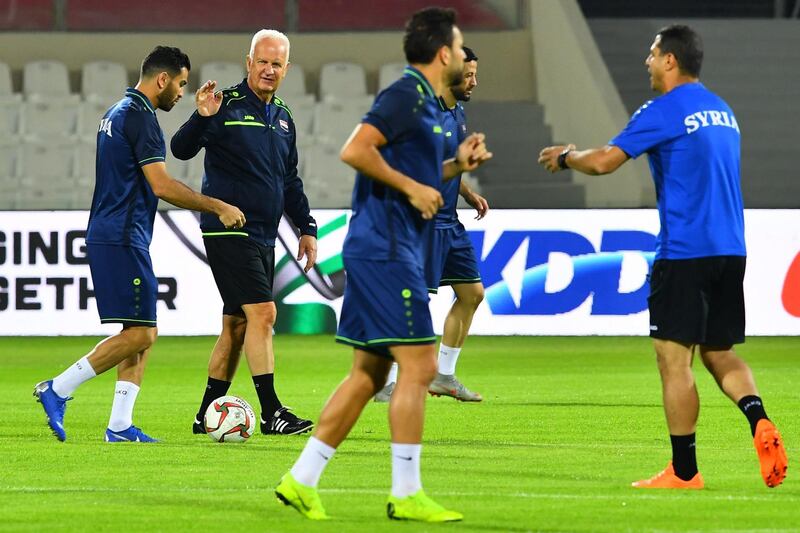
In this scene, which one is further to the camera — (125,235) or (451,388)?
(451,388)

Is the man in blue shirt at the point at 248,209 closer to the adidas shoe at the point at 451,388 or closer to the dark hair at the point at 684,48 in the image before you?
the adidas shoe at the point at 451,388

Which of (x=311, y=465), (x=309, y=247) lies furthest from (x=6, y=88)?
(x=311, y=465)

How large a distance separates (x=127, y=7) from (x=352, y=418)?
59.4 feet

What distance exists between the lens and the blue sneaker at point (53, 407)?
9.15m

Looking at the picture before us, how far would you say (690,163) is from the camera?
24.3 ft

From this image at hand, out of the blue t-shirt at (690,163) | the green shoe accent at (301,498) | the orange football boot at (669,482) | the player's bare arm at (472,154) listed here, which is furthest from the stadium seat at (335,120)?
the green shoe accent at (301,498)

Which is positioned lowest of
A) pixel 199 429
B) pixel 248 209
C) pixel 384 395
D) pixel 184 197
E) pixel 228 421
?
pixel 384 395

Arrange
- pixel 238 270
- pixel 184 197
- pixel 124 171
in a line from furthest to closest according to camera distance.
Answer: pixel 238 270 → pixel 124 171 → pixel 184 197

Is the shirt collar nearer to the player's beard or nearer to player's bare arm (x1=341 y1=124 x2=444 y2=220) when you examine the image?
player's bare arm (x1=341 y1=124 x2=444 y2=220)

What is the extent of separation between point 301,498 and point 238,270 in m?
3.38

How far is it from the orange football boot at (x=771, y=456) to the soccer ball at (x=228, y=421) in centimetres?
308

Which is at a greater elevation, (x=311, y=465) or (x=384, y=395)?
(x=311, y=465)

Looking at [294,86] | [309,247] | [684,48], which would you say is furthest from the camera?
[294,86]

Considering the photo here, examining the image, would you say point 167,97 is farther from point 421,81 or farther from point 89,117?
point 89,117
